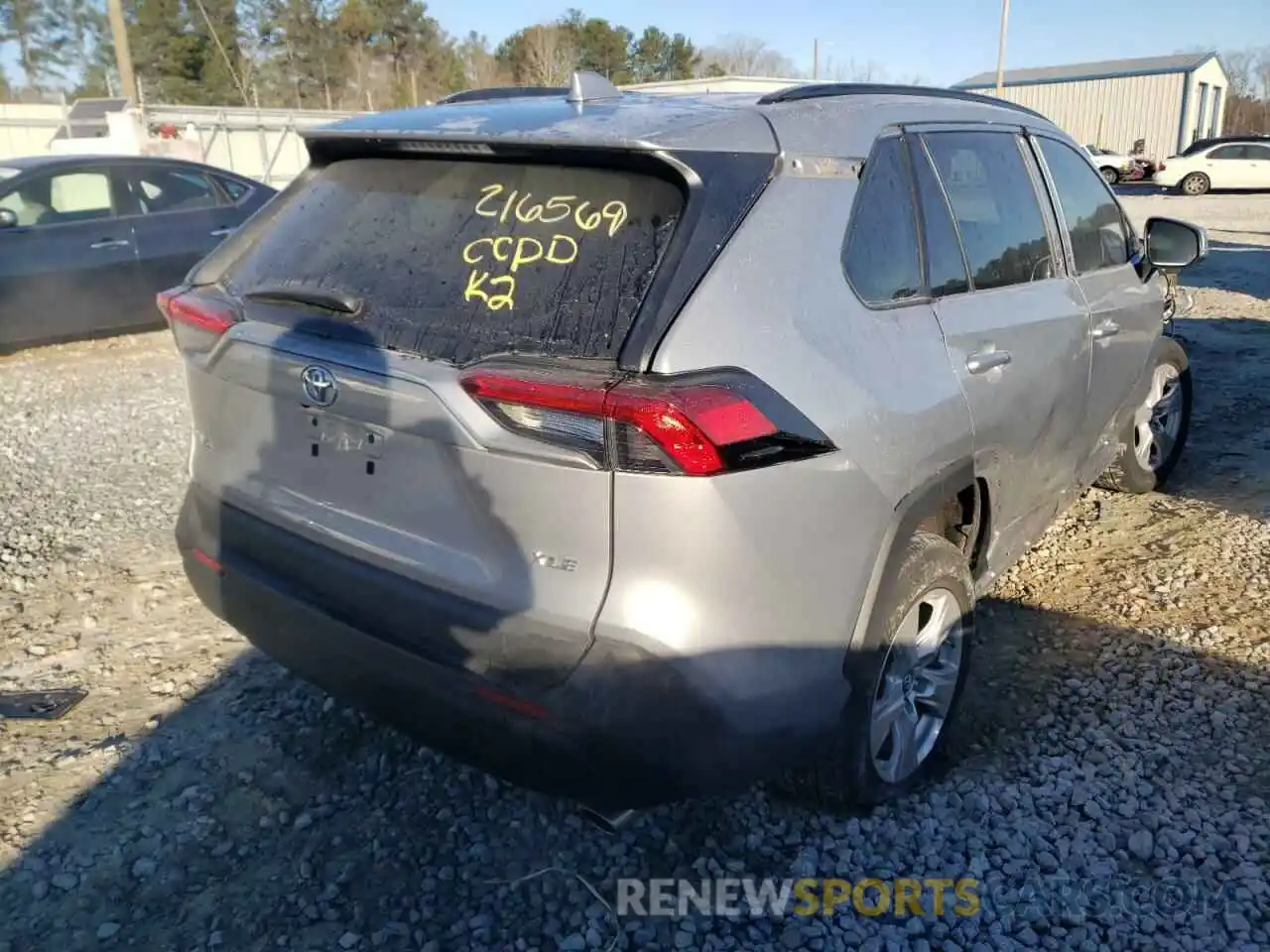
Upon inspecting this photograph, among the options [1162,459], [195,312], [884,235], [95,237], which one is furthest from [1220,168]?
[195,312]

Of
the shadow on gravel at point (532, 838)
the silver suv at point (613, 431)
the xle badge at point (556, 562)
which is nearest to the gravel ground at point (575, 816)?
the shadow on gravel at point (532, 838)

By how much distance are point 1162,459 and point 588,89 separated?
3687 mm

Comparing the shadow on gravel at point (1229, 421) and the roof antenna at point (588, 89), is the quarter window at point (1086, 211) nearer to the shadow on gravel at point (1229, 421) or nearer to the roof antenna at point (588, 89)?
the shadow on gravel at point (1229, 421)

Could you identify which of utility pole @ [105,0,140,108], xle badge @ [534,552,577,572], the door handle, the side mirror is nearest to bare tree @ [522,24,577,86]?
utility pole @ [105,0,140,108]

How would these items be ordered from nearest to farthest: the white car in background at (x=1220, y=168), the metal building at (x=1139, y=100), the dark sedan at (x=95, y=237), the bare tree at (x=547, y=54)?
1. the dark sedan at (x=95, y=237)
2. the white car in background at (x=1220, y=168)
3. the metal building at (x=1139, y=100)
4. the bare tree at (x=547, y=54)

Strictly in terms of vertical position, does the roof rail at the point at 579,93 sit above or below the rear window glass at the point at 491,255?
above

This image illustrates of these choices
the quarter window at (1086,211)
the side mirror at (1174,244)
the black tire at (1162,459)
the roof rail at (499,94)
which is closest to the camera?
the roof rail at (499,94)

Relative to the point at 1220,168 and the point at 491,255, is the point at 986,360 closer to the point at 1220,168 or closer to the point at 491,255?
the point at 491,255

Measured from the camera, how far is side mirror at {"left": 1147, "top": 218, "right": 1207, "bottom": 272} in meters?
4.25

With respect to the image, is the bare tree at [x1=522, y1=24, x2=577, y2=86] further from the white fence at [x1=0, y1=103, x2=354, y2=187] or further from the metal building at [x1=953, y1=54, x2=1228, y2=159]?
the white fence at [x1=0, y1=103, x2=354, y2=187]

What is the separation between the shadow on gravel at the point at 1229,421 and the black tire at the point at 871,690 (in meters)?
2.70

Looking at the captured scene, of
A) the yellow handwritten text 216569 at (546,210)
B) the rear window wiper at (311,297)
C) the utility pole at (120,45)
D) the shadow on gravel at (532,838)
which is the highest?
the utility pole at (120,45)

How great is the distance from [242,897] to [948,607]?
6.66ft

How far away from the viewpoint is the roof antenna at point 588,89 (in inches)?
103
